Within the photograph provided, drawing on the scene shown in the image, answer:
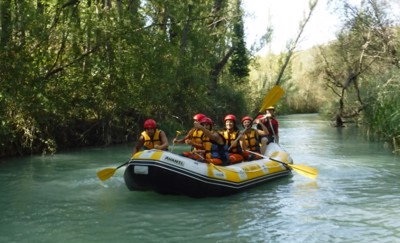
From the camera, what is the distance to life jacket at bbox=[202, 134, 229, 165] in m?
7.28

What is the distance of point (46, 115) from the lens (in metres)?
10.9

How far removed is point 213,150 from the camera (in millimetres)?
7301

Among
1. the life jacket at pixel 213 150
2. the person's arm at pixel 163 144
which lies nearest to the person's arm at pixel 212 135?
the life jacket at pixel 213 150

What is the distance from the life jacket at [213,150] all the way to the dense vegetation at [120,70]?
4346mm

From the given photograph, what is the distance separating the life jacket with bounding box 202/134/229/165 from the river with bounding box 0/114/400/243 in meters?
0.70

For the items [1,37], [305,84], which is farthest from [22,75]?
[305,84]

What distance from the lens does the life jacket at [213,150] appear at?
23.9ft

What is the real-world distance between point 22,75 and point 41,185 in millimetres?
3316

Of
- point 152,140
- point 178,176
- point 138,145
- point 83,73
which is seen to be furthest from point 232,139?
point 83,73

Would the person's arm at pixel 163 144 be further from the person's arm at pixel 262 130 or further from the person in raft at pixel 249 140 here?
the person's arm at pixel 262 130

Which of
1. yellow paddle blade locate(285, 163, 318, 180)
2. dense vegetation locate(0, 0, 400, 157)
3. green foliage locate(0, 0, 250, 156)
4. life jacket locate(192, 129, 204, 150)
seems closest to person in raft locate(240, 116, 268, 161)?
yellow paddle blade locate(285, 163, 318, 180)

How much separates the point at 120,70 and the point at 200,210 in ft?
25.3

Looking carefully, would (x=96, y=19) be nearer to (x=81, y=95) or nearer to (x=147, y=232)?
(x=81, y=95)

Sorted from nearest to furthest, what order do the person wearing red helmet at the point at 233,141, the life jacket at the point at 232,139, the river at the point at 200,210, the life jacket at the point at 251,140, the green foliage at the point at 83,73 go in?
the river at the point at 200,210 → the person wearing red helmet at the point at 233,141 → the life jacket at the point at 232,139 → the life jacket at the point at 251,140 → the green foliage at the point at 83,73
